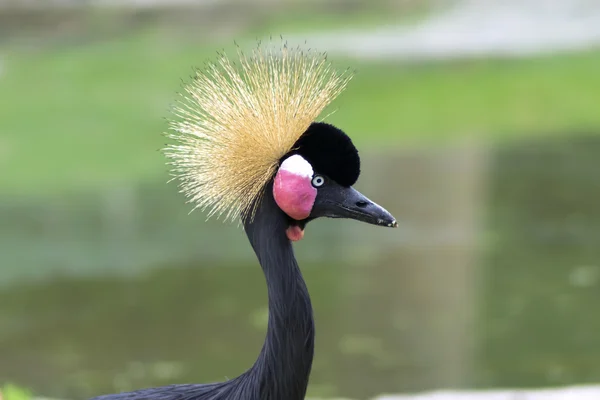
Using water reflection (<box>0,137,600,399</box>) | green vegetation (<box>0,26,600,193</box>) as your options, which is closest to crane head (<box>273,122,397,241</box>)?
water reflection (<box>0,137,600,399</box>)

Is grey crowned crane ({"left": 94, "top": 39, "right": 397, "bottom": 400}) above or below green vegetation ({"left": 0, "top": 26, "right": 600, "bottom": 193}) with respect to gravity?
below

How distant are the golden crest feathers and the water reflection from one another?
198cm

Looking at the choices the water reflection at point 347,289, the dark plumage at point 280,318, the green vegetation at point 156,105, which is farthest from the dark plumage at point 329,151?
the green vegetation at point 156,105

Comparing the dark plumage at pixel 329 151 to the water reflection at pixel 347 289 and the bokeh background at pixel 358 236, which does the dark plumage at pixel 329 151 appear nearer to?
the bokeh background at pixel 358 236

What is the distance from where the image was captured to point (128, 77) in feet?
36.5

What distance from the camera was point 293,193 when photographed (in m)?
2.07

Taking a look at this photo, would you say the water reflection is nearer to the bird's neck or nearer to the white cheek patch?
the bird's neck

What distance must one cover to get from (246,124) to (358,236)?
13.4ft

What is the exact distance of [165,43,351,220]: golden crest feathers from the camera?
82.0 inches

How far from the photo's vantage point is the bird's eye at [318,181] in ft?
6.86

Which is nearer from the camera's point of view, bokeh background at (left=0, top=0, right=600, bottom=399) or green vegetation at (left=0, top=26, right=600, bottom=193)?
bokeh background at (left=0, top=0, right=600, bottom=399)

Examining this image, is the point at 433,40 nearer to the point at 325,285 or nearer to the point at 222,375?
the point at 325,285

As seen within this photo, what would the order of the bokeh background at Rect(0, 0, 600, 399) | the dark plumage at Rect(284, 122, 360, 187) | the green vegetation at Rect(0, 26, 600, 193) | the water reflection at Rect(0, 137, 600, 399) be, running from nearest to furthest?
the dark plumage at Rect(284, 122, 360, 187), the water reflection at Rect(0, 137, 600, 399), the bokeh background at Rect(0, 0, 600, 399), the green vegetation at Rect(0, 26, 600, 193)

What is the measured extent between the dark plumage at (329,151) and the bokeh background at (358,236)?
2.54ft
